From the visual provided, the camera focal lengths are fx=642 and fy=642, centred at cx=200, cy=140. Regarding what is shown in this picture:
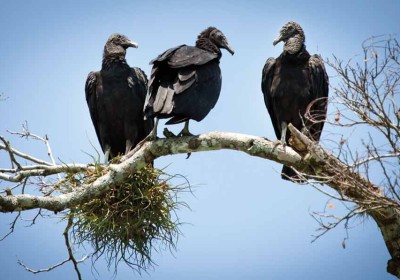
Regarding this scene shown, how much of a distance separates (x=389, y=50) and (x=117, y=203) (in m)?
2.30

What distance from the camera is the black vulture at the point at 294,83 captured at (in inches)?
221

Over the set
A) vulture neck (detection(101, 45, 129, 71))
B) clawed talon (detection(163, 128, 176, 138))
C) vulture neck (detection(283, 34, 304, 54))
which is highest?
vulture neck (detection(101, 45, 129, 71))

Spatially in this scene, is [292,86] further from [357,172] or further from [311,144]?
[357,172]

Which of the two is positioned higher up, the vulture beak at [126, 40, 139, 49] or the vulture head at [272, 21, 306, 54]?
the vulture beak at [126, 40, 139, 49]

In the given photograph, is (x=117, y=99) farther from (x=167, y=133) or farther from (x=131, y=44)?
(x=167, y=133)

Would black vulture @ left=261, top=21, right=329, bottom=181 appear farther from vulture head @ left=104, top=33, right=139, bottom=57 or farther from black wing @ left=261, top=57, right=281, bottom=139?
vulture head @ left=104, top=33, right=139, bottom=57

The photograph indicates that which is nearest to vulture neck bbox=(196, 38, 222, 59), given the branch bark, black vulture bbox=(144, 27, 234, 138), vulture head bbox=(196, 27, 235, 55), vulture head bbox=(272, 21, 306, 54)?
vulture head bbox=(196, 27, 235, 55)

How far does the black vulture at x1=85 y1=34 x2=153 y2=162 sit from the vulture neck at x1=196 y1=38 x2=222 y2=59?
2.07ft

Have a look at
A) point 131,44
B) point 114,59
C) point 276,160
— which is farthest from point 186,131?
point 131,44

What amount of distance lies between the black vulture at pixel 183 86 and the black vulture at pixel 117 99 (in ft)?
2.59

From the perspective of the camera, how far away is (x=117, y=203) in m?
4.96

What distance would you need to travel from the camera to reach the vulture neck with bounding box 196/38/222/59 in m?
5.68

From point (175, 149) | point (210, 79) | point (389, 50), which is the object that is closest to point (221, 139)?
point (175, 149)

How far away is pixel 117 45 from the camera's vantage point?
6.04 meters
